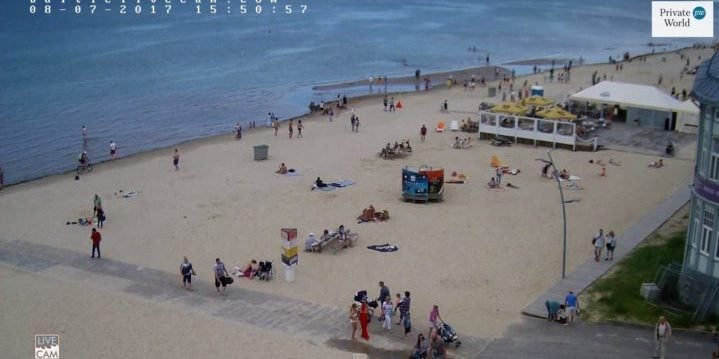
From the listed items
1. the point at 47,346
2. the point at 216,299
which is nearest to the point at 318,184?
Answer: the point at 216,299

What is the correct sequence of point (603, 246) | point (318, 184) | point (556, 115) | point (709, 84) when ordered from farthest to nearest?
Answer: point (556, 115) → point (318, 184) → point (603, 246) → point (709, 84)

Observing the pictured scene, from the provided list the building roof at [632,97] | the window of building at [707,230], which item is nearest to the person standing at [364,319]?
the window of building at [707,230]

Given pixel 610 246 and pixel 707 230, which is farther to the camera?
pixel 610 246

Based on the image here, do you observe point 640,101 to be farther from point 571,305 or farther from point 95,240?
point 95,240

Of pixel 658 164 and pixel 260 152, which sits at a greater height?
pixel 658 164

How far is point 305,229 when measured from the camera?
27.4m

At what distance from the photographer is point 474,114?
161 feet

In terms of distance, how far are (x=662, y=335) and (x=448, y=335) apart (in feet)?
14.7

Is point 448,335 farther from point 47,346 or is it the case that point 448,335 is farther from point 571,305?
point 47,346

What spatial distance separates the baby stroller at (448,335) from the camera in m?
18.1

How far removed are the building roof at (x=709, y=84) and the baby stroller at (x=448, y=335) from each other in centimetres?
775

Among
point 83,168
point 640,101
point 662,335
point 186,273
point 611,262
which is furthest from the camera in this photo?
point 640,101

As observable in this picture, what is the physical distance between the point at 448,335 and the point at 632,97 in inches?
1123

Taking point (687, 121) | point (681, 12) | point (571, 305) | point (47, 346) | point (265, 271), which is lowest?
point (47, 346)
